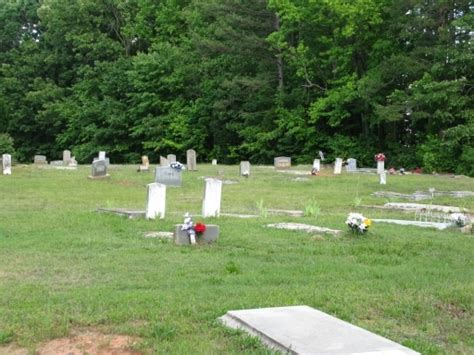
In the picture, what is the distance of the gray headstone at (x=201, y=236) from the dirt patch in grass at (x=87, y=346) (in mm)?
→ 4240

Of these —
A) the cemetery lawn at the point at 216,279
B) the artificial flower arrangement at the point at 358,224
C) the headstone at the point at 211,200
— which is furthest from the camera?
the headstone at the point at 211,200

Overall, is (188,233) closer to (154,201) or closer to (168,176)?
(154,201)

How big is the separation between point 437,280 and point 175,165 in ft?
46.6

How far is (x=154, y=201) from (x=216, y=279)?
5474 millimetres

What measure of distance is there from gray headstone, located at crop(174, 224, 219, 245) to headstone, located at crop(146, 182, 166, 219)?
9.32 feet

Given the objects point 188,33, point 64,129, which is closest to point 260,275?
point 188,33

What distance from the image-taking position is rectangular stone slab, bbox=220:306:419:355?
13.6ft

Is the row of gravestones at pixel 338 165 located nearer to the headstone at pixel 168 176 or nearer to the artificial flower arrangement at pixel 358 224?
the headstone at pixel 168 176

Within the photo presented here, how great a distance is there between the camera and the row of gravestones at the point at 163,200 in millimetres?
11906

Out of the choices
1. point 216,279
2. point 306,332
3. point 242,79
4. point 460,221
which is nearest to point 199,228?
point 216,279

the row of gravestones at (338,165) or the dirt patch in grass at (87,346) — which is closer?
the dirt patch in grass at (87,346)

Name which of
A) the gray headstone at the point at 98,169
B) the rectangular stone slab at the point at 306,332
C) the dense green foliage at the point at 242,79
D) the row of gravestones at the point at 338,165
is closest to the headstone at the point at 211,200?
the rectangular stone slab at the point at 306,332

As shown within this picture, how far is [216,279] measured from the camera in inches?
262

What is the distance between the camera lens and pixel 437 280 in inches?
269
